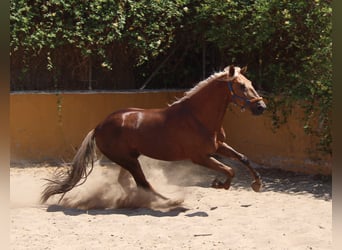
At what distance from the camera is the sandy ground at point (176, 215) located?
491 centimetres

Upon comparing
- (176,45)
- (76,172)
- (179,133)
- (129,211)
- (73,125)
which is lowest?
(129,211)

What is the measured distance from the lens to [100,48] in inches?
376

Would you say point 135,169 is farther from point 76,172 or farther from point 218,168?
point 218,168

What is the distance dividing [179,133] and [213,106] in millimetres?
508

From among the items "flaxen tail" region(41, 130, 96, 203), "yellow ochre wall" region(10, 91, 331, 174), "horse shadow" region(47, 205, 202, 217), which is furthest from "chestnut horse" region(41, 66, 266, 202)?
"yellow ochre wall" region(10, 91, 331, 174)

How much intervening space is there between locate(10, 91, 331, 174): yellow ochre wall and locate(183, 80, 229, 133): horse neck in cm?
302

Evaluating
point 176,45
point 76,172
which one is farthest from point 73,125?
point 76,172

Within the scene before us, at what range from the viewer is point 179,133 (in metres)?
6.33

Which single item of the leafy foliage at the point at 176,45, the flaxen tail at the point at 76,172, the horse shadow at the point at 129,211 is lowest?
the horse shadow at the point at 129,211

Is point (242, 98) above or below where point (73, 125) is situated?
above

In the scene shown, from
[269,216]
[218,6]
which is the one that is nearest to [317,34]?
[218,6]

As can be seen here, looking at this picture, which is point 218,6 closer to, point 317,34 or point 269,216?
point 317,34

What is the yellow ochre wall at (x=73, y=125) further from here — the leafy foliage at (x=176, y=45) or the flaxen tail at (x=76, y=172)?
the flaxen tail at (x=76, y=172)

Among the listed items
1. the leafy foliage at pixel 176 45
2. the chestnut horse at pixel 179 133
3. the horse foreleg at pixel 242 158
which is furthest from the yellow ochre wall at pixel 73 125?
the chestnut horse at pixel 179 133
